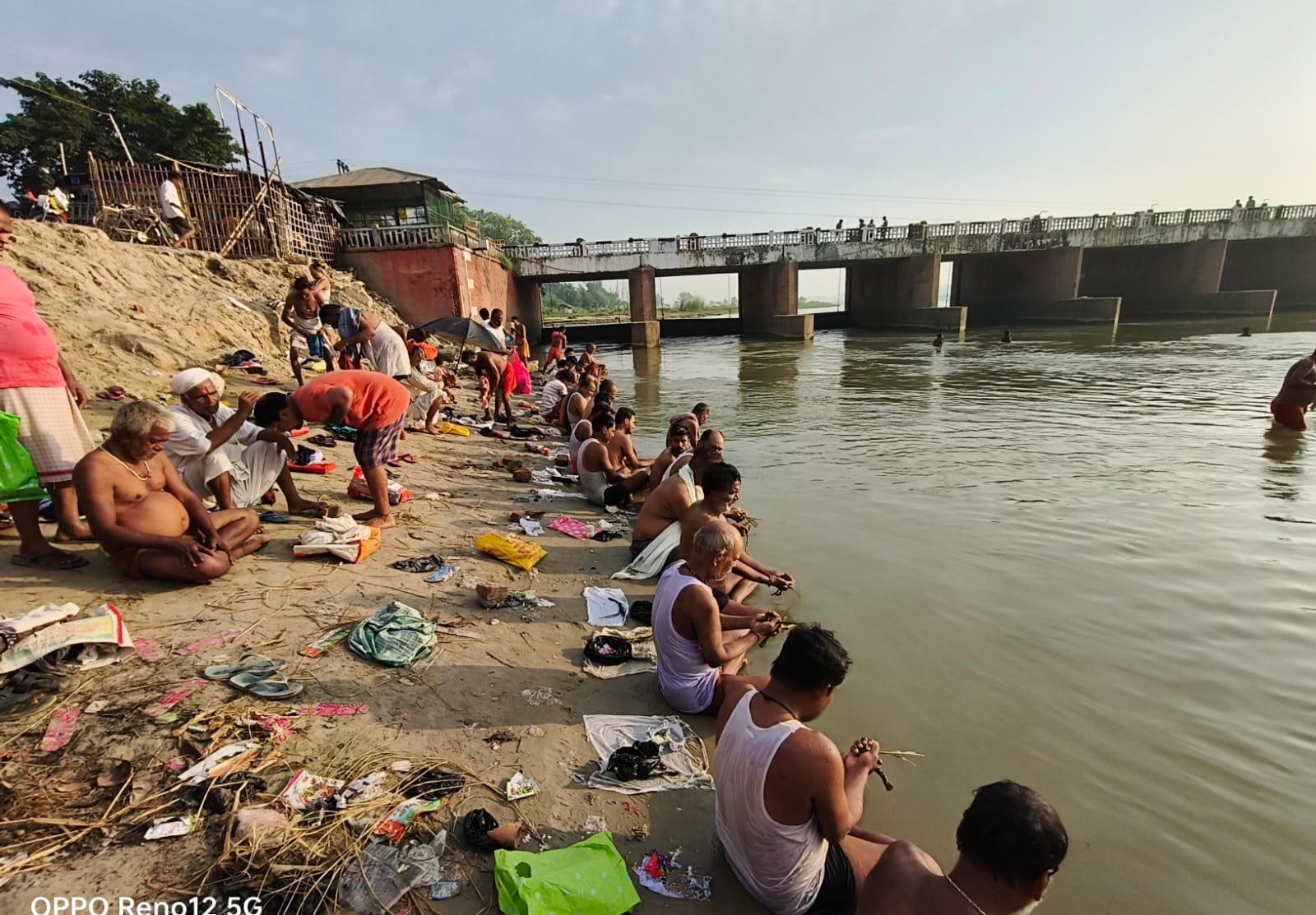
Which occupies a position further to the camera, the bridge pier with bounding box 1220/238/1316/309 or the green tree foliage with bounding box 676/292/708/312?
the green tree foliage with bounding box 676/292/708/312

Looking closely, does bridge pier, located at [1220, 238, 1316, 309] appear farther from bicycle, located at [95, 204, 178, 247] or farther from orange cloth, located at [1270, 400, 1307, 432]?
bicycle, located at [95, 204, 178, 247]

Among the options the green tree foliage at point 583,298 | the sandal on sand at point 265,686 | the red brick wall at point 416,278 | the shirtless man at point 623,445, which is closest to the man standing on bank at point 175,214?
the red brick wall at point 416,278

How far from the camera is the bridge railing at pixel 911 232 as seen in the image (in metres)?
30.7

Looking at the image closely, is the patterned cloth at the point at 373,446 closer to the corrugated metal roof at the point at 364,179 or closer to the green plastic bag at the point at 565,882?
the green plastic bag at the point at 565,882

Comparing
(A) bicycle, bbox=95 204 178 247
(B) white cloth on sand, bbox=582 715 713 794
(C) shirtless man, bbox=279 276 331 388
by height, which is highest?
(A) bicycle, bbox=95 204 178 247

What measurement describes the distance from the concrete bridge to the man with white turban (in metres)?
25.4

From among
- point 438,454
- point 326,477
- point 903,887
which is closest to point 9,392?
point 326,477

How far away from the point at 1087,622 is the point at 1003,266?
42458 millimetres

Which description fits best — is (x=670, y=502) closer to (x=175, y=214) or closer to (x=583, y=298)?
(x=175, y=214)

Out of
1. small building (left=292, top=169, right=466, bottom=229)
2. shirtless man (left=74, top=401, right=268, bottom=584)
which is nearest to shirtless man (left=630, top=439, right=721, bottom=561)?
shirtless man (left=74, top=401, right=268, bottom=584)

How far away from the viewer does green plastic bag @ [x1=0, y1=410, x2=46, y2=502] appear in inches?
140

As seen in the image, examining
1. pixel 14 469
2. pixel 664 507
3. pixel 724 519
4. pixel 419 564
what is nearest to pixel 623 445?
pixel 664 507

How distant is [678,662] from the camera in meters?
3.31

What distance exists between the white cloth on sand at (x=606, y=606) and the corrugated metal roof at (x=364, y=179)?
2554 cm
